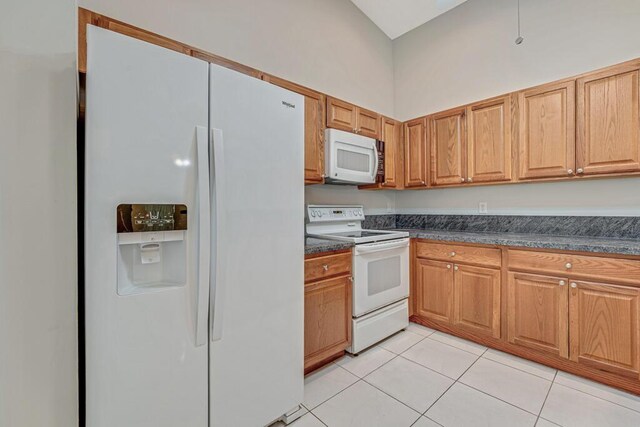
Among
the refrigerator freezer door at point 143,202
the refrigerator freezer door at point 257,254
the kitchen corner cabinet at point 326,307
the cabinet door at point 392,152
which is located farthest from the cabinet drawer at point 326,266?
the cabinet door at point 392,152

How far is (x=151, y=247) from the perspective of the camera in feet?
3.60

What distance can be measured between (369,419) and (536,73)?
3.05m

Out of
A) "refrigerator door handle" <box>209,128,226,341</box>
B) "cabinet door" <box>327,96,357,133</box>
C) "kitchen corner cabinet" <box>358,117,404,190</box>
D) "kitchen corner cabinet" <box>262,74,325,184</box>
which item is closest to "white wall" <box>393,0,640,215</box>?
"kitchen corner cabinet" <box>358,117,404,190</box>

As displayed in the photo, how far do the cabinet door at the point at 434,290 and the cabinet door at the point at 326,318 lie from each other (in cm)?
94

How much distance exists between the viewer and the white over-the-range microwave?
7.74ft

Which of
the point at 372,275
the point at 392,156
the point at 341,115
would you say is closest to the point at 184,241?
the point at 372,275

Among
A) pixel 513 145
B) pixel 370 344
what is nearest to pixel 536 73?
Result: pixel 513 145

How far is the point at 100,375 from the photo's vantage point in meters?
0.94

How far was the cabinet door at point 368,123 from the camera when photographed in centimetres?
268

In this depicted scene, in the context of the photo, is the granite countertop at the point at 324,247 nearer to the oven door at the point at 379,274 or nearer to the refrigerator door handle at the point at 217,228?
the oven door at the point at 379,274

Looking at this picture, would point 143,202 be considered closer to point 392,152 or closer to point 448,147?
point 392,152

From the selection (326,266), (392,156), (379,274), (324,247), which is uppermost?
(392,156)

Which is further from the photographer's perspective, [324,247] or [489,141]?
[489,141]

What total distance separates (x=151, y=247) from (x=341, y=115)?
1.95m
